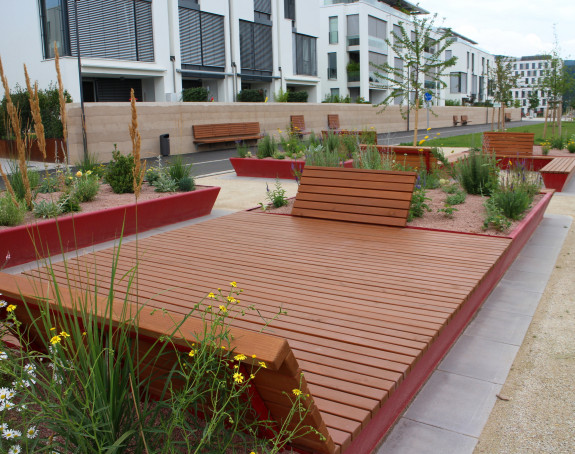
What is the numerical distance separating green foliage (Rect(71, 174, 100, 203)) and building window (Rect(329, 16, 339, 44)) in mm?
45575

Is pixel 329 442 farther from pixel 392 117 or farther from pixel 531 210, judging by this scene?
pixel 392 117

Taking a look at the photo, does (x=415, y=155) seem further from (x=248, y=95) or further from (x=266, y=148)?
(x=248, y=95)

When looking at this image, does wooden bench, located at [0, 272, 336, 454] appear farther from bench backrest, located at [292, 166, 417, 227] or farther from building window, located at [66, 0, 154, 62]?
building window, located at [66, 0, 154, 62]

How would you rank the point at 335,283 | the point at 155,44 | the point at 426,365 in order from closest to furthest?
the point at 426,365
the point at 335,283
the point at 155,44

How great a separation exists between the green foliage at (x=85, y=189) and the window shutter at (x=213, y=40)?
23.7 m

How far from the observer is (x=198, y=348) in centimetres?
203

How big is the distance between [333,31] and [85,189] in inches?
1821

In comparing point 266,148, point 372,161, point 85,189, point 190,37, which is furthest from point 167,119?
point 190,37

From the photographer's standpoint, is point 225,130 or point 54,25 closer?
point 225,130

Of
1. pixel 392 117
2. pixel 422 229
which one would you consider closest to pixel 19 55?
pixel 392 117

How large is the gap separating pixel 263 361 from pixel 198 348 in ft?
1.00

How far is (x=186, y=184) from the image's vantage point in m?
8.31

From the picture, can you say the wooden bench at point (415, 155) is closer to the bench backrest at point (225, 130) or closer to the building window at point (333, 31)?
the bench backrest at point (225, 130)

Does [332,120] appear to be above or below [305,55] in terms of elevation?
below
